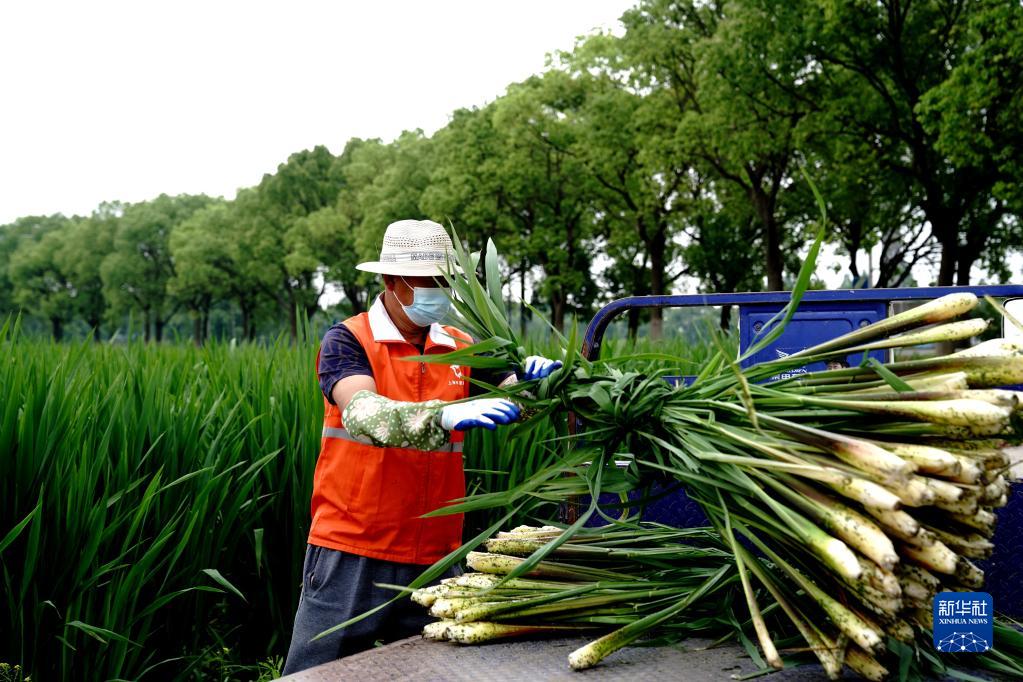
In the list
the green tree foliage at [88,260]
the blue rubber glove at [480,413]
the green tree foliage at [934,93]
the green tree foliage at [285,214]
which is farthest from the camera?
the green tree foliage at [88,260]

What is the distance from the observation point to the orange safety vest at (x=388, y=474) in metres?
2.95

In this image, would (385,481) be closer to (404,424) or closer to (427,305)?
(427,305)

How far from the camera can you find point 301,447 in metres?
4.00

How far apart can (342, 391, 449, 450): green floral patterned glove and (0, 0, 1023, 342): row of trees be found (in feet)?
4.17

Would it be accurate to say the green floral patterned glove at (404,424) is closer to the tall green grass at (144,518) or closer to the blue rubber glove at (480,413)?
the blue rubber glove at (480,413)

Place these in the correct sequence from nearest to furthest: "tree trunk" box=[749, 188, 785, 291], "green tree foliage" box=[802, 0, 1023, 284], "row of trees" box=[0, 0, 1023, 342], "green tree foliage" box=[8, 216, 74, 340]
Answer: "green tree foliage" box=[802, 0, 1023, 284] < "row of trees" box=[0, 0, 1023, 342] < "tree trunk" box=[749, 188, 785, 291] < "green tree foliage" box=[8, 216, 74, 340]


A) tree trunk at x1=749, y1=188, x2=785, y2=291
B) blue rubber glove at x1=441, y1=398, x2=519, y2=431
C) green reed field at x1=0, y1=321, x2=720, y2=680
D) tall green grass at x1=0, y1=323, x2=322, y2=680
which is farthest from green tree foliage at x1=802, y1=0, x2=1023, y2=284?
blue rubber glove at x1=441, y1=398, x2=519, y2=431

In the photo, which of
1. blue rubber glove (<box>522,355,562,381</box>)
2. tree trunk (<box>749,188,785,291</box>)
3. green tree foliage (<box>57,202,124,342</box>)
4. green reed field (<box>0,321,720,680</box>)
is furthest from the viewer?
green tree foliage (<box>57,202,124,342</box>)

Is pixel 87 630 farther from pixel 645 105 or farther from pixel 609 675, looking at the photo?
pixel 645 105

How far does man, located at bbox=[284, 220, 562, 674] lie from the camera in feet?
9.57

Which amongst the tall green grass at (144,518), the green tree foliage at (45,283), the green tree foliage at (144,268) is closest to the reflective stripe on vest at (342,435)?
the tall green grass at (144,518)

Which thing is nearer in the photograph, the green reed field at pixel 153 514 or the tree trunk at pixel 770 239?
the green reed field at pixel 153 514

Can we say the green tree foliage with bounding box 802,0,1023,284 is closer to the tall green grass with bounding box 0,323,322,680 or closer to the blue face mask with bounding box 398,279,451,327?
the tall green grass with bounding box 0,323,322,680

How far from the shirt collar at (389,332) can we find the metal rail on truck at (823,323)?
53 cm
